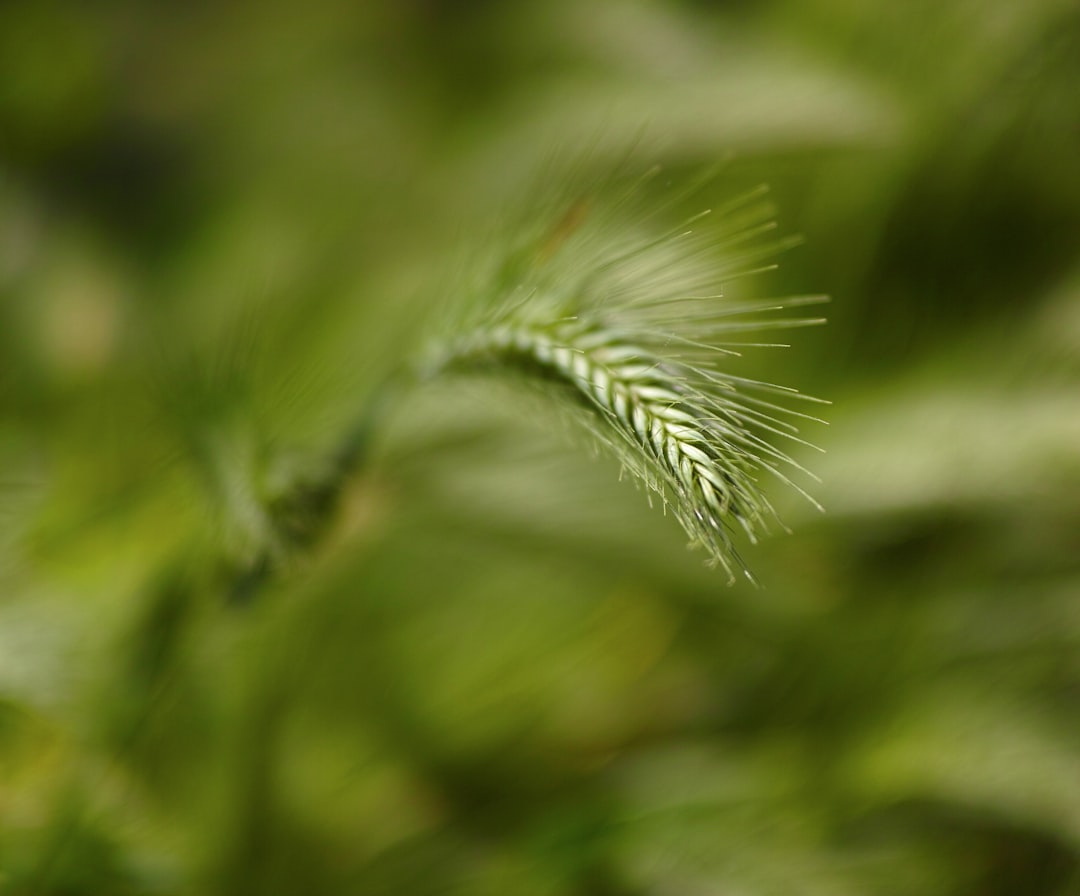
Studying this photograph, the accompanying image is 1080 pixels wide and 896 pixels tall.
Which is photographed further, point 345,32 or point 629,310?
point 345,32

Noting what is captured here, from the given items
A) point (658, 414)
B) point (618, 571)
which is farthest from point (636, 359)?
point (618, 571)

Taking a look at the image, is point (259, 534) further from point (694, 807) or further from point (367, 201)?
point (367, 201)

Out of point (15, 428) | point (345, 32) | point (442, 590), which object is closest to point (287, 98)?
point (345, 32)

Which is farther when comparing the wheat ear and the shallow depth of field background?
the shallow depth of field background

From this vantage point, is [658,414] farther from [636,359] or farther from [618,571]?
[618,571]
